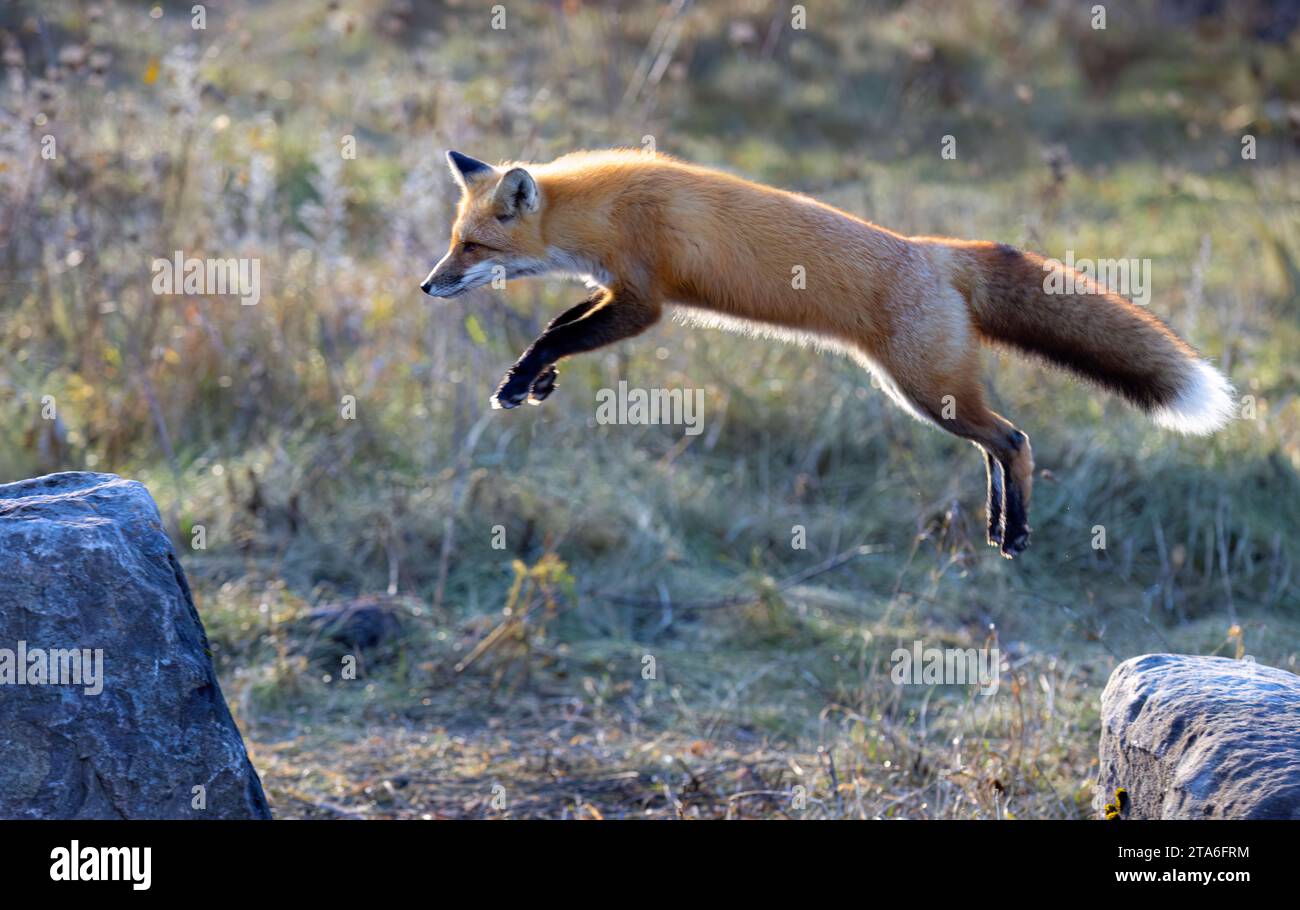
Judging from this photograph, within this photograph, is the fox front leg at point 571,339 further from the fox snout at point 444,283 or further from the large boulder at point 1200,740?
the large boulder at point 1200,740

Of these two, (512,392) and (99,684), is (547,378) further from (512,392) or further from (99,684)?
(99,684)

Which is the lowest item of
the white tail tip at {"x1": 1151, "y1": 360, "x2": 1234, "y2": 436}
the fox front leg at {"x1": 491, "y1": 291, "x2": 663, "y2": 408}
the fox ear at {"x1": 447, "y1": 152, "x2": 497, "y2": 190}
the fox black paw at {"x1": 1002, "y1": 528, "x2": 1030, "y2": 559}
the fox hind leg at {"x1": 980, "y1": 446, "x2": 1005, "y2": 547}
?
the fox black paw at {"x1": 1002, "y1": 528, "x2": 1030, "y2": 559}

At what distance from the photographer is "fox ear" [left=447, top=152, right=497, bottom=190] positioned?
5.68m

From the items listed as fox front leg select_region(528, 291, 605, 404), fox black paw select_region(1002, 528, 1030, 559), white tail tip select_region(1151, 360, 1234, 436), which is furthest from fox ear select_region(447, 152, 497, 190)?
white tail tip select_region(1151, 360, 1234, 436)

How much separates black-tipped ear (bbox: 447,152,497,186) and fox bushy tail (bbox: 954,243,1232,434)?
1.94 metres

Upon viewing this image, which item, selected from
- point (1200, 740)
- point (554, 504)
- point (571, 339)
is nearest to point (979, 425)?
point (571, 339)

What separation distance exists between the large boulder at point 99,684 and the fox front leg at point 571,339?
1387 mm

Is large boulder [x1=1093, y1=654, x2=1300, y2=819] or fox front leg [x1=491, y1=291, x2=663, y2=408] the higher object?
fox front leg [x1=491, y1=291, x2=663, y2=408]

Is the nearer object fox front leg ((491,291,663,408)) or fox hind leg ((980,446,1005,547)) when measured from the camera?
fox front leg ((491,291,663,408))

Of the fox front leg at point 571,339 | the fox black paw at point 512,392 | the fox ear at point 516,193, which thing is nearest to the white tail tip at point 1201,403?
the fox front leg at point 571,339

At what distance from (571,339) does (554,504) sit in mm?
3350

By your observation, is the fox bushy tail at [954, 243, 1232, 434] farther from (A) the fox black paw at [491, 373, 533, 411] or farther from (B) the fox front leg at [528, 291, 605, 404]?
(A) the fox black paw at [491, 373, 533, 411]

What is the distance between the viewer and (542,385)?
516 centimetres

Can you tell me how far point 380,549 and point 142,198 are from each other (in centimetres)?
317
